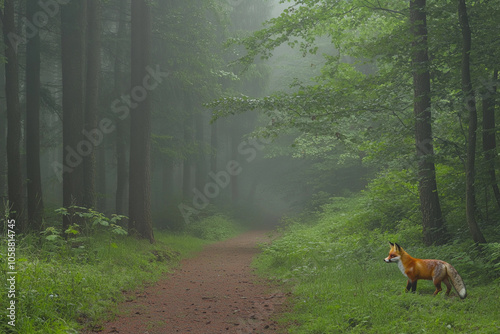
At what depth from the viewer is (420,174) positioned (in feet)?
26.3

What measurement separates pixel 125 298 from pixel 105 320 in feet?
3.94

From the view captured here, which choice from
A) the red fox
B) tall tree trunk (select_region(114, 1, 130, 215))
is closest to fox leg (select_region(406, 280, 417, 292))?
the red fox

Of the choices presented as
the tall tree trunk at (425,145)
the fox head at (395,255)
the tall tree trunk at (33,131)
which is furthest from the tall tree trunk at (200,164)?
the fox head at (395,255)

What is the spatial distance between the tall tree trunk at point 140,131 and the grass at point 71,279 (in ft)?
6.24

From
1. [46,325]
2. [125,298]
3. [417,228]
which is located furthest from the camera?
[417,228]

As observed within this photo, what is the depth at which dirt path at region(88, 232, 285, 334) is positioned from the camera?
5.23 meters

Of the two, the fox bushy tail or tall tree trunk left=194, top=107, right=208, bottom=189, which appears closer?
the fox bushy tail

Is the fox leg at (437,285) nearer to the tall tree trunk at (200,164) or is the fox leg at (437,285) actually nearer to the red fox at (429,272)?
the red fox at (429,272)

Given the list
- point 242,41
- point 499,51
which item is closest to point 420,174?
point 499,51

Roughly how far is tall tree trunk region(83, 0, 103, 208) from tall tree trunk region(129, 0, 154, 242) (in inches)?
45.3

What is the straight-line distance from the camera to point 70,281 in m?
5.54

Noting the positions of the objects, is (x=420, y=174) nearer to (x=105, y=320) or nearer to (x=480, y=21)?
(x=480, y=21)

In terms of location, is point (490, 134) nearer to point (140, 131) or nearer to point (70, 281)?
point (70, 281)

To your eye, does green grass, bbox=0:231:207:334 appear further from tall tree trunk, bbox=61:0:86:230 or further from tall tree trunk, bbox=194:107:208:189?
tall tree trunk, bbox=194:107:208:189
